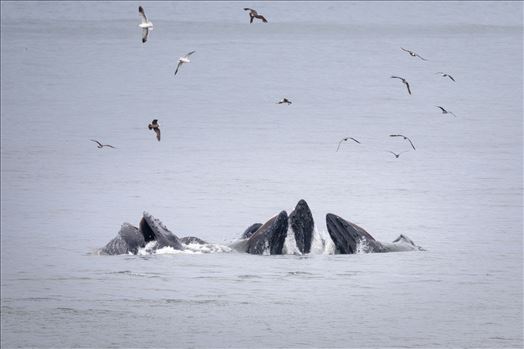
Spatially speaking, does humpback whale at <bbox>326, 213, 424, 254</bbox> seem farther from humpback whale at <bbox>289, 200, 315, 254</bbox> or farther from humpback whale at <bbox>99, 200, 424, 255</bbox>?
humpback whale at <bbox>289, 200, 315, 254</bbox>

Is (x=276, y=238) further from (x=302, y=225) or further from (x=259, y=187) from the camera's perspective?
(x=259, y=187)

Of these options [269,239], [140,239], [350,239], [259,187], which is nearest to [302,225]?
[269,239]

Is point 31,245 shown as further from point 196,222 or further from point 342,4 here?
point 342,4

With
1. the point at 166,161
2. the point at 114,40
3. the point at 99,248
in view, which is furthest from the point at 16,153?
the point at 114,40

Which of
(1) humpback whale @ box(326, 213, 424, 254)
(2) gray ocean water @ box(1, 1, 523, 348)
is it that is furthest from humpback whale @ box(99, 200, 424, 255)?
(2) gray ocean water @ box(1, 1, 523, 348)

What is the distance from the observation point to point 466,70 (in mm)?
101812

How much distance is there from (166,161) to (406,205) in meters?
14.8

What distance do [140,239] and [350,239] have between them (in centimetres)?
519

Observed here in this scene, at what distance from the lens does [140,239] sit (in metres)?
36.7

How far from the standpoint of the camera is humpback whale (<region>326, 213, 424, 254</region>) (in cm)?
3611

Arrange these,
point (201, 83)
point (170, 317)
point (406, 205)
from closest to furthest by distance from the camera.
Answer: point (170, 317)
point (406, 205)
point (201, 83)

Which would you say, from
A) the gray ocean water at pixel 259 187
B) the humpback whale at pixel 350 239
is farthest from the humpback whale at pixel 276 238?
the gray ocean water at pixel 259 187

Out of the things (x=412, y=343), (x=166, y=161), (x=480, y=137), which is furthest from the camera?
(x=480, y=137)

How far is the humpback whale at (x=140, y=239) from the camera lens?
36.4m
